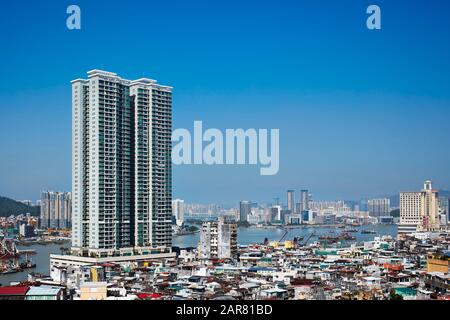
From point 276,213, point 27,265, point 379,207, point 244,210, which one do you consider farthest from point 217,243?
point 27,265

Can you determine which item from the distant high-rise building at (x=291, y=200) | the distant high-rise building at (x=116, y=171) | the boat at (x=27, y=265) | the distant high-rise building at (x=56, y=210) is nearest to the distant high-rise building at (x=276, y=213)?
the distant high-rise building at (x=291, y=200)

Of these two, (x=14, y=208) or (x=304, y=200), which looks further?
(x=304, y=200)

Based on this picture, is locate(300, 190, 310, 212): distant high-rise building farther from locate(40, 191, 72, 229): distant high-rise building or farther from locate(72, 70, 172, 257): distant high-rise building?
locate(40, 191, 72, 229): distant high-rise building

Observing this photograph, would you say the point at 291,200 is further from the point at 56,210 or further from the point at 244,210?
the point at 56,210

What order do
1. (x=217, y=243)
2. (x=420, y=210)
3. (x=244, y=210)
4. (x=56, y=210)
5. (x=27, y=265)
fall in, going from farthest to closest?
(x=217, y=243)
(x=420, y=210)
(x=56, y=210)
(x=27, y=265)
(x=244, y=210)

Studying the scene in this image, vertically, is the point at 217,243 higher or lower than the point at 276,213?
lower

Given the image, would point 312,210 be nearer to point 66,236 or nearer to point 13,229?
point 66,236

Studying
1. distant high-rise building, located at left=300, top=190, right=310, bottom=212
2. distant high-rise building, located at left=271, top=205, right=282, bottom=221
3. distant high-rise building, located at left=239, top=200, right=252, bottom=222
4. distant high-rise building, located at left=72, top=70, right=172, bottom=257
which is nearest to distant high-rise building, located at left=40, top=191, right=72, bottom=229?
distant high-rise building, located at left=72, top=70, right=172, bottom=257
